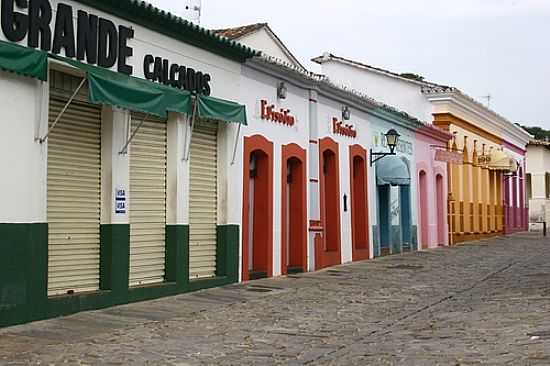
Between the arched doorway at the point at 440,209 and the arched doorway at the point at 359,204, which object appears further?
the arched doorway at the point at 440,209

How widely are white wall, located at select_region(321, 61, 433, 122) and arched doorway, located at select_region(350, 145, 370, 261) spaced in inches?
349

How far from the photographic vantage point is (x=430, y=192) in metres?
26.6

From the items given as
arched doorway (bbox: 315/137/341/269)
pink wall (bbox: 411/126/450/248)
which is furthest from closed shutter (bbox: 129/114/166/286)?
pink wall (bbox: 411/126/450/248)

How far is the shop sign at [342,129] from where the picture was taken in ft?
62.2

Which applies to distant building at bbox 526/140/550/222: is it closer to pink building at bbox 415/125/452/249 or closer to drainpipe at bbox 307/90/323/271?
pink building at bbox 415/125/452/249

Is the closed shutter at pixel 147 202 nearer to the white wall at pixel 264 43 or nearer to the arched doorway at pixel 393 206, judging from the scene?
the white wall at pixel 264 43

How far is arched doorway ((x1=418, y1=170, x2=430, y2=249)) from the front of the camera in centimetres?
2553

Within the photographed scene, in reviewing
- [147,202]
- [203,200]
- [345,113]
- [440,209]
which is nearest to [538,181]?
[440,209]

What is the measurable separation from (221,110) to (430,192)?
1461 cm

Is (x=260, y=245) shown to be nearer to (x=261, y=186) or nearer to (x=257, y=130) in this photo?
(x=261, y=186)

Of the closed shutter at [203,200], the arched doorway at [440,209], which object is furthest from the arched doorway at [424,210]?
the closed shutter at [203,200]

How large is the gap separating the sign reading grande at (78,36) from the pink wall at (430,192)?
47.8 feet

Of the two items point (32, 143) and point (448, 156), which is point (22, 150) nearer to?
point (32, 143)

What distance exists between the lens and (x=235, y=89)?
14.4 meters
